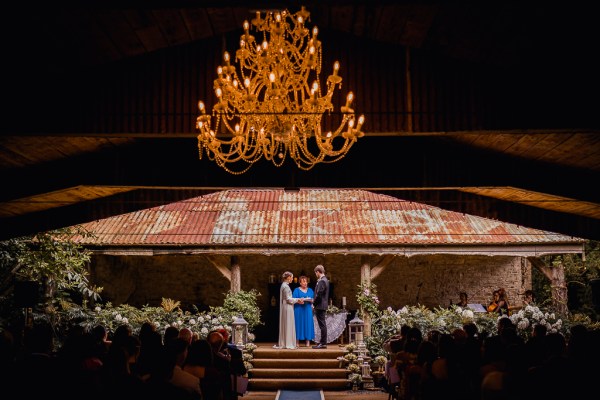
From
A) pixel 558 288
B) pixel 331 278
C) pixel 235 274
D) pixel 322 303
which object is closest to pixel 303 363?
pixel 322 303

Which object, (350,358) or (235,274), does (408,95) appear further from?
(235,274)

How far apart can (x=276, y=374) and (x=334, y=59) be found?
7.48 meters

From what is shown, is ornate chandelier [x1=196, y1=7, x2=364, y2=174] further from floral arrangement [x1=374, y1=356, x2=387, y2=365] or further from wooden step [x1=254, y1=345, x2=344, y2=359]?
wooden step [x1=254, y1=345, x2=344, y2=359]

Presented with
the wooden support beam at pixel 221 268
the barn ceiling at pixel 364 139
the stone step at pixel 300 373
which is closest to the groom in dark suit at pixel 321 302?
the stone step at pixel 300 373

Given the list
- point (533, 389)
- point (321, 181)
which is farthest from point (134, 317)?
point (533, 389)

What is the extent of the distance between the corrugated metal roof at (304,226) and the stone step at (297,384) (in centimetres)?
328

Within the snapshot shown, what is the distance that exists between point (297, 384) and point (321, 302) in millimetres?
1861

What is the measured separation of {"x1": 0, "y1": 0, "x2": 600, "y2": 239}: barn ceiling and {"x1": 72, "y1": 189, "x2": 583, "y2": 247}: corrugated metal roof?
16.6 feet

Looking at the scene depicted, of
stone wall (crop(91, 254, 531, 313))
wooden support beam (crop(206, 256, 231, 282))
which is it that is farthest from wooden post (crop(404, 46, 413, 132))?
stone wall (crop(91, 254, 531, 313))

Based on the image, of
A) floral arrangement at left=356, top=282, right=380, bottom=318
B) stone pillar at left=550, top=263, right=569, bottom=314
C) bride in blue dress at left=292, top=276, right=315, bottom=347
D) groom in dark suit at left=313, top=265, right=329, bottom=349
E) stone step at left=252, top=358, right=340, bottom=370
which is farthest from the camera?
stone pillar at left=550, top=263, right=569, bottom=314

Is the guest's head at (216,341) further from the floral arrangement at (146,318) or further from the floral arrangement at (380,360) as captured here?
the floral arrangement at (380,360)

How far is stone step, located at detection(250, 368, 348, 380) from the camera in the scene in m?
12.7

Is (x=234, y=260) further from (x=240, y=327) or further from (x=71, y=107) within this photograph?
(x=71, y=107)

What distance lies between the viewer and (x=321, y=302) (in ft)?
44.5
